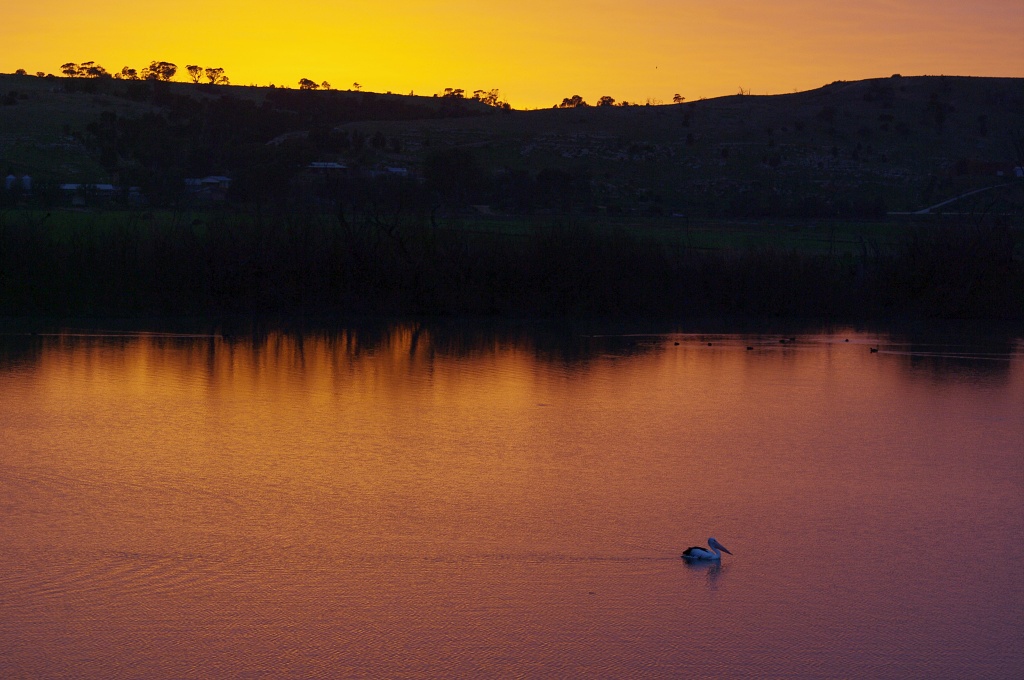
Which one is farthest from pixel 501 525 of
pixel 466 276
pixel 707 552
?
pixel 466 276

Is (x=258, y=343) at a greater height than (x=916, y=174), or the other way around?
(x=916, y=174)

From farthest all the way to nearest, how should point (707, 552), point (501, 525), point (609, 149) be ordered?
point (609, 149)
point (501, 525)
point (707, 552)

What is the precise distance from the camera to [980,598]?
6898 mm

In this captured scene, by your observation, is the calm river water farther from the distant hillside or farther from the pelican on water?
the distant hillside

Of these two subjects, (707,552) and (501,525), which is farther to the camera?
(501,525)

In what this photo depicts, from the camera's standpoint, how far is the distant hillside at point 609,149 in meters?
59.4

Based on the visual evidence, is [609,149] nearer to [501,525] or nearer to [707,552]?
[501,525]

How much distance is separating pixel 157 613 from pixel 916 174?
73.8 metres

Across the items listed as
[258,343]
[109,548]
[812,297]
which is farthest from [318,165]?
[109,548]

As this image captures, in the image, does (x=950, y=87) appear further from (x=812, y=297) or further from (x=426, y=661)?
(x=426, y=661)

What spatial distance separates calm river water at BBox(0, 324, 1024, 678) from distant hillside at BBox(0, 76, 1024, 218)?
3722cm

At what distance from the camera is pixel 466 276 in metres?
24.4

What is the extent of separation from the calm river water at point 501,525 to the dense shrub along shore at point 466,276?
28.0 ft

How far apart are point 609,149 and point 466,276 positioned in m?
52.8
